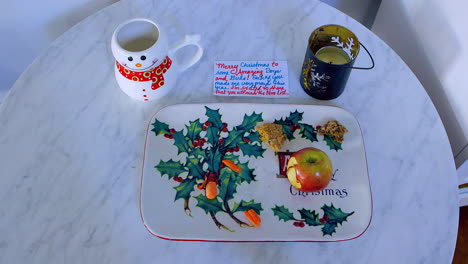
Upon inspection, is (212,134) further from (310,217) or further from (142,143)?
(310,217)

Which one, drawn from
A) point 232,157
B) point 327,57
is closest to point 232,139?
point 232,157

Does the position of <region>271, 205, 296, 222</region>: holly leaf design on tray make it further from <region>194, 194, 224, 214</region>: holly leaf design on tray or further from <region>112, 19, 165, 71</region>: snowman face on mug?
<region>112, 19, 165, 71</region>: snowman face on mug

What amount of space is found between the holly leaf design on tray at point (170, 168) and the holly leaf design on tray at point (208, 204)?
0.20ft

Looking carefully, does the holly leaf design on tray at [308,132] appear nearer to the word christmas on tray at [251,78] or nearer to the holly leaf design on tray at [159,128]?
the word christmas on tray at [251,78]

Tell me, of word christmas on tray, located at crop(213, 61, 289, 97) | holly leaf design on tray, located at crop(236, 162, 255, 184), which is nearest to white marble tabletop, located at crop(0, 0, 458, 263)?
word christmas on tray, located at crop(213, 61, 289, 97)

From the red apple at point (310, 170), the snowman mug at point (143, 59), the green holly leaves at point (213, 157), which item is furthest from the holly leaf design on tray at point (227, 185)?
the snowman mug at point (143, 59)

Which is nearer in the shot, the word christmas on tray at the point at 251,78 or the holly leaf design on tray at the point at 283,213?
the holly leaf design on tray at the point at 283,213

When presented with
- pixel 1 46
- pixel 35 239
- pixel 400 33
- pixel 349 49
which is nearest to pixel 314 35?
pixel 349 49

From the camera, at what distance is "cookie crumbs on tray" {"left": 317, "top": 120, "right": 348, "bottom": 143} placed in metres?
0.72

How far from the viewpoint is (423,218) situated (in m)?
0.65

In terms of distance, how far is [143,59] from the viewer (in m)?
0.67

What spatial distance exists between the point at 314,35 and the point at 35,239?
0.62 meters

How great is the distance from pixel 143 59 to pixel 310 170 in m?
0.35

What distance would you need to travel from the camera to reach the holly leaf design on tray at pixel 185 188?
0.67m
